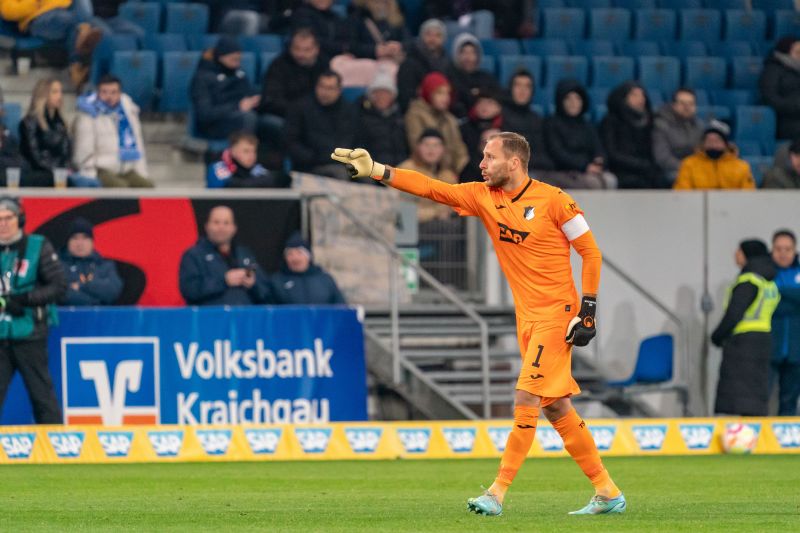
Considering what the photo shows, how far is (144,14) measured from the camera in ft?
68.8

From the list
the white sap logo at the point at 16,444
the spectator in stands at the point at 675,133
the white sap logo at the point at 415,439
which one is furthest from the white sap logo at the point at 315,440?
the spectator in stands at the point at 675,133

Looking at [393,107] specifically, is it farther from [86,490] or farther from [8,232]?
[86,490]

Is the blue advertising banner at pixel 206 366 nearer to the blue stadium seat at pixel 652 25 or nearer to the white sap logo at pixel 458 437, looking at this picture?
the white sap logo at pixel 458 437

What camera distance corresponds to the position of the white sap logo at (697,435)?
1608 centimetres

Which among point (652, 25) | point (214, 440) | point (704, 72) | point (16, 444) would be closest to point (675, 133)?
point (704, 72)

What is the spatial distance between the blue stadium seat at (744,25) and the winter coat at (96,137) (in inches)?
391

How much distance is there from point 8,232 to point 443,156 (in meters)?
5.41

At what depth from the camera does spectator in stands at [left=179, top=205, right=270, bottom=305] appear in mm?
16281

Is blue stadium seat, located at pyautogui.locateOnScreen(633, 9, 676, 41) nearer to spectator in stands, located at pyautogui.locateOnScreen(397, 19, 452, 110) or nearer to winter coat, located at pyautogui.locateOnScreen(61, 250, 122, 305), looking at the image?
spectator in stands, located at pyautogui.locateOnScreen(397, 19, 452, 110)

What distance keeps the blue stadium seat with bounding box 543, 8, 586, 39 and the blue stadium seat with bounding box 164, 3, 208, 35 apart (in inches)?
195

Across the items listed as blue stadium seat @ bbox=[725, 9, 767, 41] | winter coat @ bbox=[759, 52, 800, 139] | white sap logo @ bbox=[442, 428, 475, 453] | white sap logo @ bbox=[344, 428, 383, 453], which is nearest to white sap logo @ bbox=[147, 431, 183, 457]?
white sap logo @ bbox=[344, 428, 383, 453]

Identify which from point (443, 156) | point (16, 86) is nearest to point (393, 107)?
point (443, 156)

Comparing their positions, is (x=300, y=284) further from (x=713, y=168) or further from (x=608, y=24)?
(x=608, y=24)

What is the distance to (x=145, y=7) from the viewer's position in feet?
68.7
